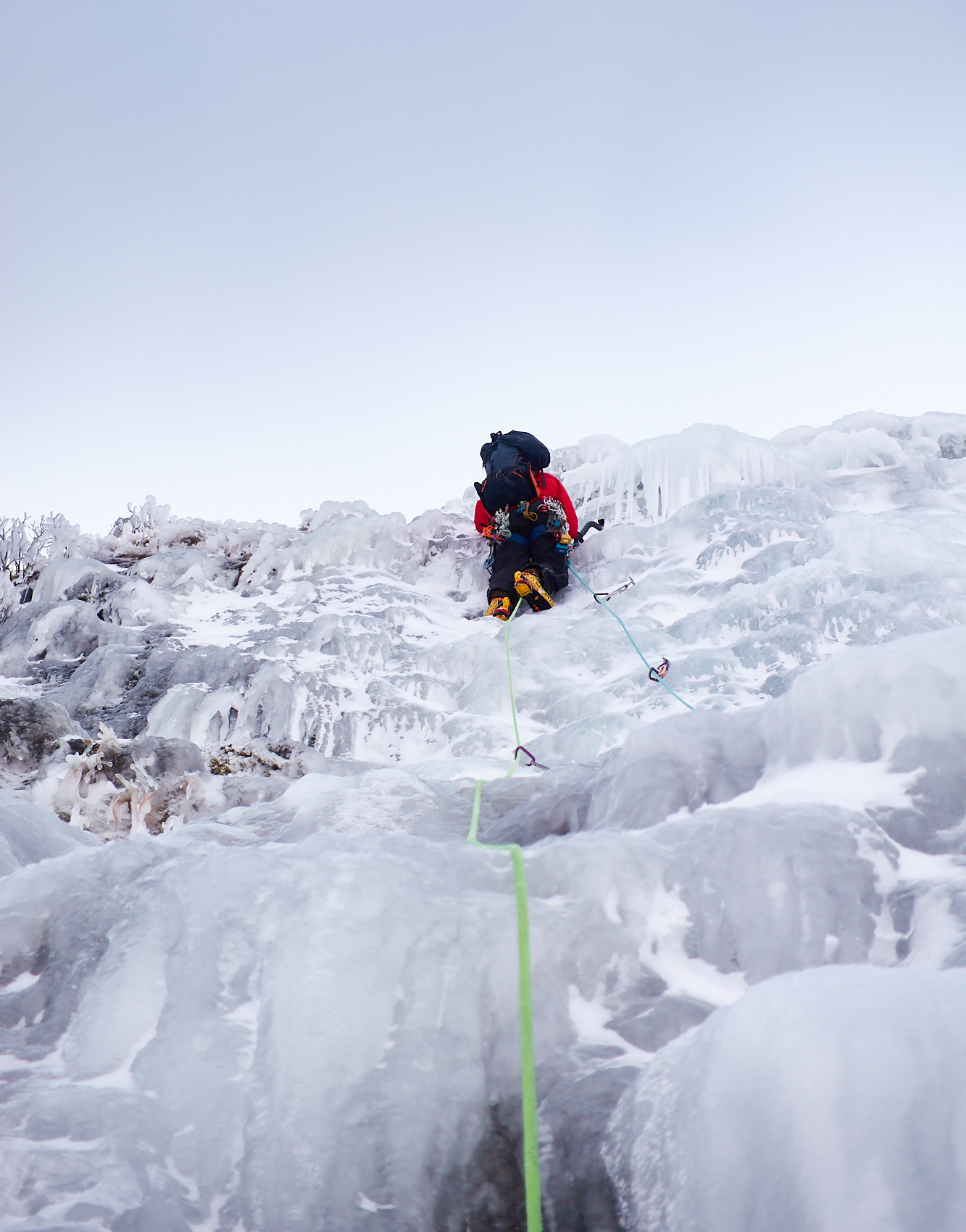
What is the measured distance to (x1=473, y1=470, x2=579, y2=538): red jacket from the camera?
8.67m

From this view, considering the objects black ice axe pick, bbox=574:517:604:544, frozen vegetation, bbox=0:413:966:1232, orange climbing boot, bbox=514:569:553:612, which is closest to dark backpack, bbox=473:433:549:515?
black ice axe pick, bbox=574:517:604:544

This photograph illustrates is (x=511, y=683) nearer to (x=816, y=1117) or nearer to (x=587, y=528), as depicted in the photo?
(x=587, y=528)

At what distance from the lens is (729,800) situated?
2.72 meters

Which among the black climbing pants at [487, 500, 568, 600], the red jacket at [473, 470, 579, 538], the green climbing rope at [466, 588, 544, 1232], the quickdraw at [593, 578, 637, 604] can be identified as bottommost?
the green climbing rope at [466, 588, 544, 1232]

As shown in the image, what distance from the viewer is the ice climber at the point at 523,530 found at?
8234mm

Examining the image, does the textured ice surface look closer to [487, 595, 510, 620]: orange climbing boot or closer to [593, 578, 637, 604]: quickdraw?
[593, 578, 637, 604]: quickdraw

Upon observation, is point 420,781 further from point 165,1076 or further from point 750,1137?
point 750,1137

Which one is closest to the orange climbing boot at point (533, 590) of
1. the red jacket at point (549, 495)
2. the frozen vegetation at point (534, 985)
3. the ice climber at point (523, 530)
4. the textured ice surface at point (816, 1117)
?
the ice climber at point (523, 530)

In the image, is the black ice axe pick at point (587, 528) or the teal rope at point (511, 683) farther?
A: the black ice axe pick at point (587, 528)

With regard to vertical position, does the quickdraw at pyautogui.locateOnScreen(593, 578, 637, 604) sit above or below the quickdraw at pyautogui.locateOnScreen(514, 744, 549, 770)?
above

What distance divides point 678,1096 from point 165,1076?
120 centimetres

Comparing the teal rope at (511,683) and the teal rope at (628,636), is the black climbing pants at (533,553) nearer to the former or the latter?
the teal rope at (628,636)

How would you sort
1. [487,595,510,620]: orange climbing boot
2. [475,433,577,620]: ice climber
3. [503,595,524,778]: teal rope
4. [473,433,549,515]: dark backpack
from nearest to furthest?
[503,595,524,778]: teal rope → [487,595,510,620]: orange climbing boot → [475,433,577,620]: ice climber → [473,433,549,515]: dark backpack

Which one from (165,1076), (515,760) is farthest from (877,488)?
(165,1076)
